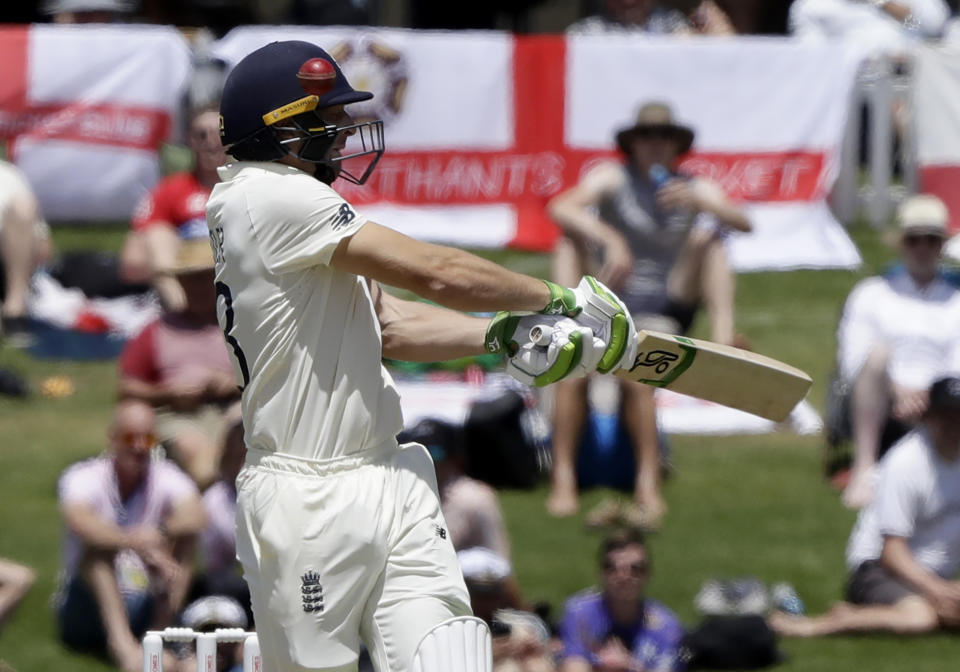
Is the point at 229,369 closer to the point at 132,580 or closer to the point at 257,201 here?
the point at 132,580

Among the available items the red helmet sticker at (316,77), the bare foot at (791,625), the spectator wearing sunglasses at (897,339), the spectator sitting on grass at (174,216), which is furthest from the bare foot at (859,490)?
the red helmet sticker at (316,77)

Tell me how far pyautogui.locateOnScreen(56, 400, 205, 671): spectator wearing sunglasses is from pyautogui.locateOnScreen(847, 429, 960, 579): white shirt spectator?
3.02 metres

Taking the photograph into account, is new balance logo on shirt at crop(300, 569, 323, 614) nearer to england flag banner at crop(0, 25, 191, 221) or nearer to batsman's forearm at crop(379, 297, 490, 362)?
batsman's forearm at crop(379, 297, 490, 362)

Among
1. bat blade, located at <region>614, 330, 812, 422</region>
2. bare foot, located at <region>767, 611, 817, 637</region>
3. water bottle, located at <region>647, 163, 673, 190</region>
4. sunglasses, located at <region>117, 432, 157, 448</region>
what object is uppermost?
bat blade, located at <region>614, 330, 812, 422</region>

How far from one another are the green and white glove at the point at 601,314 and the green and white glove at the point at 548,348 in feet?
0.10

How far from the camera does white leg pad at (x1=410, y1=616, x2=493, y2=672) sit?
4.10 metres

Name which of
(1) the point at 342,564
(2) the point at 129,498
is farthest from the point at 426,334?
(2) the point at 129,498

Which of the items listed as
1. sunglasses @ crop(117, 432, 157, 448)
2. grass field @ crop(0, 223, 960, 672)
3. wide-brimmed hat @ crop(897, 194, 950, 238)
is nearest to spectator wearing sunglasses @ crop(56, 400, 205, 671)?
sunglasses @ crop(117, 432, 157, 448)

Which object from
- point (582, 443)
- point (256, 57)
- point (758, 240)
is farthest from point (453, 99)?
point (256, 57)

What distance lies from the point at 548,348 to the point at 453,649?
77cm

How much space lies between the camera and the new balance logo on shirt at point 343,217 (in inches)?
162

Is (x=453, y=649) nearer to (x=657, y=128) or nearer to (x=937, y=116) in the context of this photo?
(x=657, y=128)

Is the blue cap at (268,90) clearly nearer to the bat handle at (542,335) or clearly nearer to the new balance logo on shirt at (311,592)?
the bat handle at (542,335)

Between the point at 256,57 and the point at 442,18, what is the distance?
1209 centimetres
